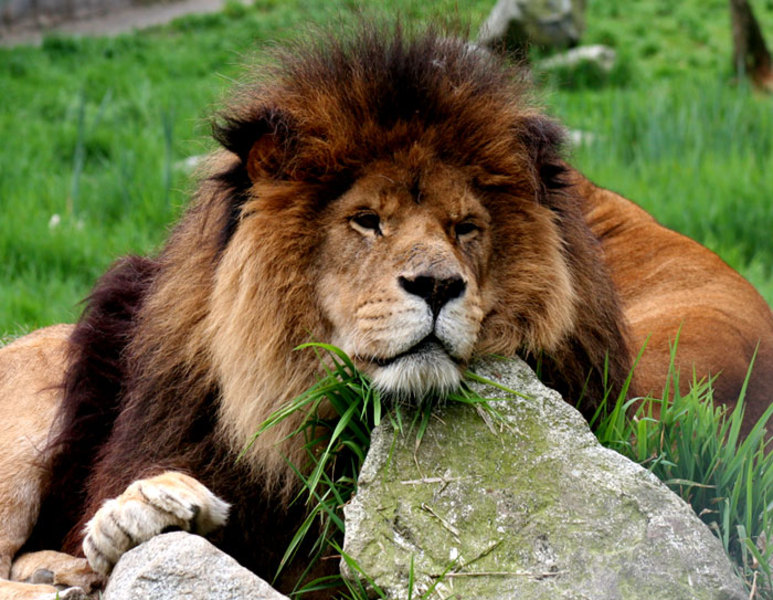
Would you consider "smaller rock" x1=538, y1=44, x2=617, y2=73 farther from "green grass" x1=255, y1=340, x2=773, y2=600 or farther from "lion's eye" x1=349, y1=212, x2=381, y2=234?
"lion's eye" x1=349, y1=212, x2=381, y2=234

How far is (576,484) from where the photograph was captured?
8.63ft

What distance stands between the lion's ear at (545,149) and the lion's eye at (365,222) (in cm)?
50

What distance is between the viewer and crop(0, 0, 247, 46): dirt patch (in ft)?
48.0

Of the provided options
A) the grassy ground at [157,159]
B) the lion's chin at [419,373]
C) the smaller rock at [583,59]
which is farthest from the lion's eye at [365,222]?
the smaller rock at [583,59]

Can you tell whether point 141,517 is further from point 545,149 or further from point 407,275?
point 545,149

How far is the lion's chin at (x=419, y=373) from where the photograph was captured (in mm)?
2588

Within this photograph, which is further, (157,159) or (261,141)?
(157,159)

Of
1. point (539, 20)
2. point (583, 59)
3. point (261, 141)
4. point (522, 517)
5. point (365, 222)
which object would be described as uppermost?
point (261, 141)

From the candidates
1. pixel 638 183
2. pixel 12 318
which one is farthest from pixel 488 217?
pixel 638 183

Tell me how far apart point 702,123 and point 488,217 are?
576 cm

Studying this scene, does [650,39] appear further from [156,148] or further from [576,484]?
[576,484]

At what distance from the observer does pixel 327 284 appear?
2.79 metres

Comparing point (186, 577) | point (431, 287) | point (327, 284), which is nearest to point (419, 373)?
point (431, 287)

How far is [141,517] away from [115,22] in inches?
570
